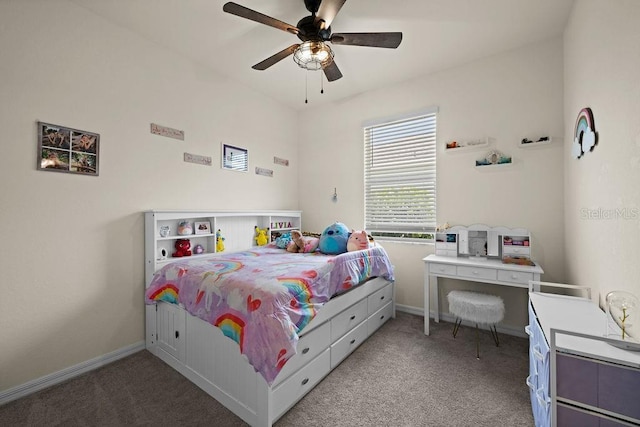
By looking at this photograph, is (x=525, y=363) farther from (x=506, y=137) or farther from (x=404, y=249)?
(x=506, y=137)

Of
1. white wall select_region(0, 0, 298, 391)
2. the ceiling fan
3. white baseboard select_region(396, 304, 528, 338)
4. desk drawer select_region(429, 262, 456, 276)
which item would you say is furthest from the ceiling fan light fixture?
white baseboard select_region(396, 304, 528, 338)

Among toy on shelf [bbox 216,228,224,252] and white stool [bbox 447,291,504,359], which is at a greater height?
toy on shelf [bbox 216,228,224,252]

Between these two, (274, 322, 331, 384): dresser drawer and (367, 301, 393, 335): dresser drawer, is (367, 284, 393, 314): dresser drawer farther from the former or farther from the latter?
(274, 322, 331, 384): dresser drawer

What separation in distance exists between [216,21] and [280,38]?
0.56 m

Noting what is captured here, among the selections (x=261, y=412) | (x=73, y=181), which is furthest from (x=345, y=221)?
(x=73, y=181)

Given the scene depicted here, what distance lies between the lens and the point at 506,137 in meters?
2.69

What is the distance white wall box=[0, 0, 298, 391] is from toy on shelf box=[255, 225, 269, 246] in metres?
0.79

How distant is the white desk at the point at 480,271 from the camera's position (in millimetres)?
2256

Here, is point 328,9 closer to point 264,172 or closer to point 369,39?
point 369,39

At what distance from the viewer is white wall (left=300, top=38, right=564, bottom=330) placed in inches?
98.3

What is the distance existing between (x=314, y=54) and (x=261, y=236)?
86.1 inches

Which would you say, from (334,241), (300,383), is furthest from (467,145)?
(300,383)

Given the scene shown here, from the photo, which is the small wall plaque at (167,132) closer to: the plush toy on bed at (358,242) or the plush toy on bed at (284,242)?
the plush toy on bed at (284,242)

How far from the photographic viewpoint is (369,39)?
1.93m
